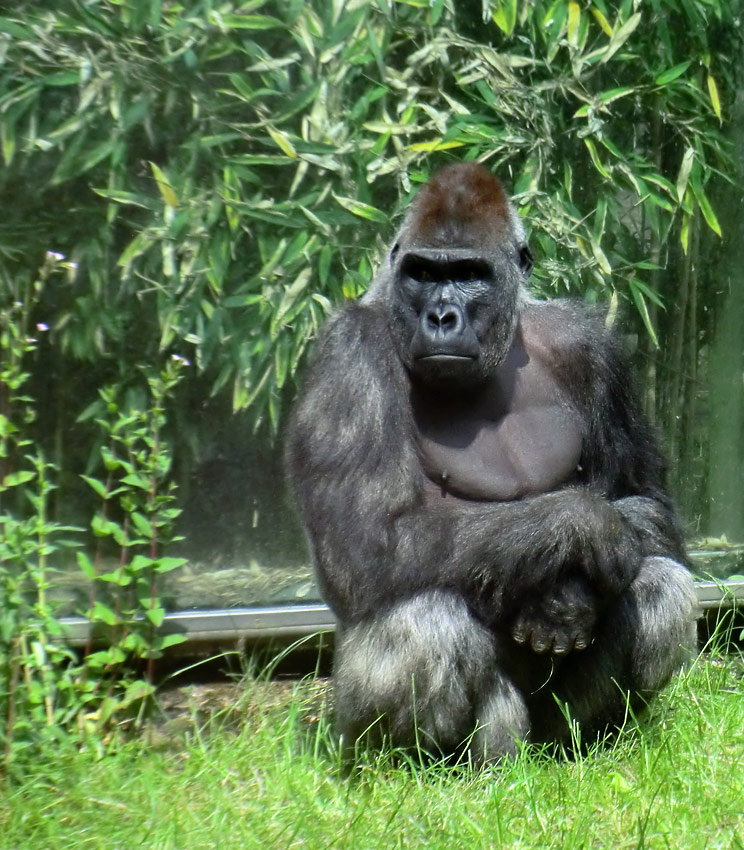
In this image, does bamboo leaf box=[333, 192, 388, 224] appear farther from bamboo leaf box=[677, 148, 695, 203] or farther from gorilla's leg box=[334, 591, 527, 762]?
gorilla's leg box=[334, 591, 527, 762]

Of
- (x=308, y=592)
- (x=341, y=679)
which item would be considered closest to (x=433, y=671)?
(x=341, y=679)

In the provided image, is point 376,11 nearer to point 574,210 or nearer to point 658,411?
point 574,210

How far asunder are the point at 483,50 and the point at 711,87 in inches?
40.3

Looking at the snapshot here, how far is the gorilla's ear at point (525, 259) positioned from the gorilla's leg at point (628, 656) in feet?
3.56

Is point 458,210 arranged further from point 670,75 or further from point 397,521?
point 670,75

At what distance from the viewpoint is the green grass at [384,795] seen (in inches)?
114

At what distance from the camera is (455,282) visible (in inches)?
146

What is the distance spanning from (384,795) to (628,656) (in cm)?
93

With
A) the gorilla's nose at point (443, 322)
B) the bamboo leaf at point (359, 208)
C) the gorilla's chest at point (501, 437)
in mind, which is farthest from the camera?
the bamboo leaf at point (359, 208)

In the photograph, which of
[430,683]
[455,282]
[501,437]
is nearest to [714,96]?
[455,282]

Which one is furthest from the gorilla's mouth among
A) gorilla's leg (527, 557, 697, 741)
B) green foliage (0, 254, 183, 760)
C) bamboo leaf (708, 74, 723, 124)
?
bamboo leaf (708, 74, 723, 124)

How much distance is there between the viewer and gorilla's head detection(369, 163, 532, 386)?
358cm

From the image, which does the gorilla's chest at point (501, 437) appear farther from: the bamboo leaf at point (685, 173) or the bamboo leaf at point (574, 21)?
the bamboo leaf at point (574, 21)

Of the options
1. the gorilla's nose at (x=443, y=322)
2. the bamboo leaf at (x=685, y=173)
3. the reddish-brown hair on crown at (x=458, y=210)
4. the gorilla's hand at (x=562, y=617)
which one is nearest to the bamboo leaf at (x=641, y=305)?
the bamboo leaf at (x=685, y=173)
